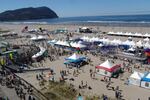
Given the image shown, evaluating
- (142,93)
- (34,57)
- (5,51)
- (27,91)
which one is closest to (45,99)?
(27,91)

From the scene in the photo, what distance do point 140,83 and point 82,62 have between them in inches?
422

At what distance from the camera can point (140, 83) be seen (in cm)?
2262

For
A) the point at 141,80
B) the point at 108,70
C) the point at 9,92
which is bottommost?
the point at 9,92

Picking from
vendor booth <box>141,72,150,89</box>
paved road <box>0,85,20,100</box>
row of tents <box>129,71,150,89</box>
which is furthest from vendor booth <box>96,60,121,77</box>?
paved road <box>0,85,20,100</box>

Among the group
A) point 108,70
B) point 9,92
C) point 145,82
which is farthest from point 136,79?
point 9,92

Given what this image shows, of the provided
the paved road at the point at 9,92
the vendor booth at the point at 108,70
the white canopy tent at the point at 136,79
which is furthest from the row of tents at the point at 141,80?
the paved road at the point at 9,92

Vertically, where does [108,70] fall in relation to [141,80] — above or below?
above

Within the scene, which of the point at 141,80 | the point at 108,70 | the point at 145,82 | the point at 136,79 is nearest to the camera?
the point at 145,82

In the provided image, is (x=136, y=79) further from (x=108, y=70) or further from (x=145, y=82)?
(x=108, y=70)

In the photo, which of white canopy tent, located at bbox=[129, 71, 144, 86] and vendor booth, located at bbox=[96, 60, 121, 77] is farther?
vendor booth, located at bbox=[96, 60, 121, 77]

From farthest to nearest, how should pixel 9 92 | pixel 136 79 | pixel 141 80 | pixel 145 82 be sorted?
pixel 136 79 < pixel 141 80 < pixel 145 82 < pixel 9 92

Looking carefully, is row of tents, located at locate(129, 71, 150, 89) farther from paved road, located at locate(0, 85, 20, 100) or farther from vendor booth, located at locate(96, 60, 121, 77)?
paved road, located at locate(0, 85, 20, 100)

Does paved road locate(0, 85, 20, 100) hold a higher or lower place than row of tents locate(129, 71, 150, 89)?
lower

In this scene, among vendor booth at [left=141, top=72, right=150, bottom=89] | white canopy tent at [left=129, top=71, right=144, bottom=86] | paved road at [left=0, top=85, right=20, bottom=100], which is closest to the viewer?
paved road at [left=0, top=85, right=20, bottom=100]
